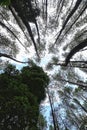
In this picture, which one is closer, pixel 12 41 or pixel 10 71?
pixel 10 71

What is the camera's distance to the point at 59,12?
72.6 ft

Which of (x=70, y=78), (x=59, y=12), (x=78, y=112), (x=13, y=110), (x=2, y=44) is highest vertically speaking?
(x=59, y=12)

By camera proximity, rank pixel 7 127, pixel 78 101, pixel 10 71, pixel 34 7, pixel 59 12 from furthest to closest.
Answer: pixel 78 101, pixel 59 12, pixel 34 7, pixel 10 71, pixel 7 127

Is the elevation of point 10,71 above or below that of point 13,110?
above

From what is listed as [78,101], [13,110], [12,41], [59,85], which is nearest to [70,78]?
[59,85]

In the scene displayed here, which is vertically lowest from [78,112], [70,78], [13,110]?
[78,112]

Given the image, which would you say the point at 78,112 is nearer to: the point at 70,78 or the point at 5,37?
the point at 70,78

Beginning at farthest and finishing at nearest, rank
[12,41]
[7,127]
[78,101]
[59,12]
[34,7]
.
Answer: [78,101]
[12,41]
[59,12]
[34,7]
[7,127]

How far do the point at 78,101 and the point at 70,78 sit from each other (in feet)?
11.0

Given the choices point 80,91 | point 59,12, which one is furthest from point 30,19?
point 80,91

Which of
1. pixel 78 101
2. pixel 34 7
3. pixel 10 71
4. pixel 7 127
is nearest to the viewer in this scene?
pixel 7 127

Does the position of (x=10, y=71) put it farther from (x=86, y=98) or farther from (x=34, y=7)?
(x=86, y=98)

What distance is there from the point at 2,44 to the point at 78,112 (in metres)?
11.1

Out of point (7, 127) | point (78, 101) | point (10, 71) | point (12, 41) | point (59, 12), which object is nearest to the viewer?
point (7, 127)
